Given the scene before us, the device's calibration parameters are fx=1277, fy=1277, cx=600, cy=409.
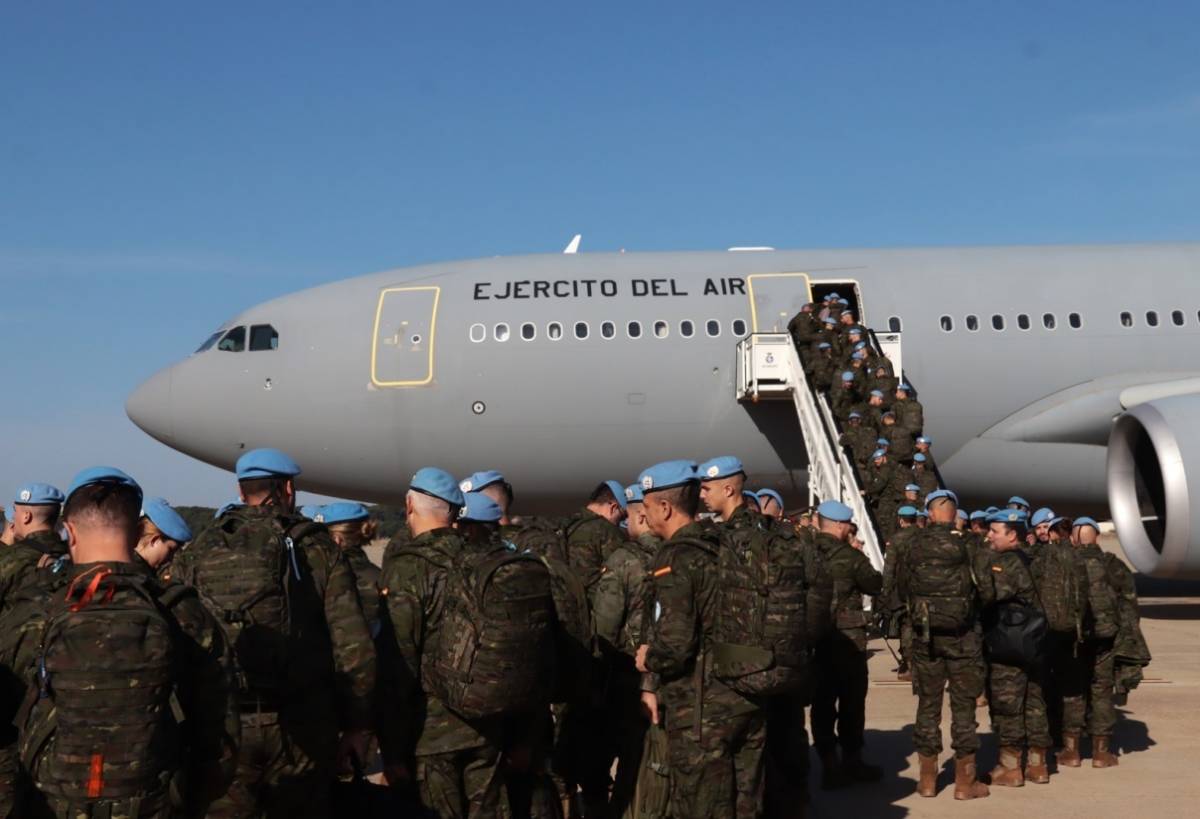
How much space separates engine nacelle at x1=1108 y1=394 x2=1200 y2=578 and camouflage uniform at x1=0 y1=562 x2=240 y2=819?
11855mm

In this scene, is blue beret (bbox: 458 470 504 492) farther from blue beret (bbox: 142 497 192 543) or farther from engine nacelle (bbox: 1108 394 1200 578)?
engine nacelle (bbox: 1108 394 1200 578)

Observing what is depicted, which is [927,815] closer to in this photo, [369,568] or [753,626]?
[753,626]

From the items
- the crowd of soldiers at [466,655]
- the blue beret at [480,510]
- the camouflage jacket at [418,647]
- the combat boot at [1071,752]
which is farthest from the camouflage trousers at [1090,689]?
the camouflage jacket at [418,647]

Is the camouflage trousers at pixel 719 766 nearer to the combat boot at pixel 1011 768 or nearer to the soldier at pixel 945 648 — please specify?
the soldier at pixel 945 648

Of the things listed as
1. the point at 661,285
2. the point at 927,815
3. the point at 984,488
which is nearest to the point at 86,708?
the point at 927,815

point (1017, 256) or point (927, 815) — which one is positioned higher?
point (1017, 256)

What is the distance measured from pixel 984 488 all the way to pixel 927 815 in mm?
10088

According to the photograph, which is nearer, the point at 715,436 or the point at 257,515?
the point at 257,515

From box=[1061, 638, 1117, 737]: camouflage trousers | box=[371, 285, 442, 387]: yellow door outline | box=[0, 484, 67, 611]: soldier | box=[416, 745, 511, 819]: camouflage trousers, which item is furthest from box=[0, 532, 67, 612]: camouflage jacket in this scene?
box=[371, 285, 442, 387]: yellow door outline

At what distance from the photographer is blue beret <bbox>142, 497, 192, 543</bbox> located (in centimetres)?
562

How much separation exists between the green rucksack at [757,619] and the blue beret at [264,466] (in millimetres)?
1845

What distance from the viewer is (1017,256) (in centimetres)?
1722

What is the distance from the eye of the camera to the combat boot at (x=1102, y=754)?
855 centimetres

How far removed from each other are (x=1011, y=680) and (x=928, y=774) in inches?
30.3
